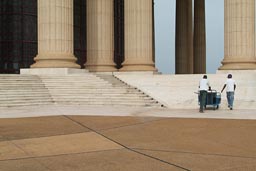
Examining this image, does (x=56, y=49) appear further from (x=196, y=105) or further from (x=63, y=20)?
(x=196, y=105)

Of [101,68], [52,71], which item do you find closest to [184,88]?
[52,71]

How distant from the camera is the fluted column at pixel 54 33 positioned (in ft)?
122

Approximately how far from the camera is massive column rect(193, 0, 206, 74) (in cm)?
5816

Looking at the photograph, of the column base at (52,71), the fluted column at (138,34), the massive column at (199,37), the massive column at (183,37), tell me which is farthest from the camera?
the massive column at (199,37)

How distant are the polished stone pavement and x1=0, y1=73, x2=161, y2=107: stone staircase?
936 cm

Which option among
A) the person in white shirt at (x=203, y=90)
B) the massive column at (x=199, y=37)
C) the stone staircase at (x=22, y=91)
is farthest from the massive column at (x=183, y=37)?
the person in white shirt at (x=203, y=90)

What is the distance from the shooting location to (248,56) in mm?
37844

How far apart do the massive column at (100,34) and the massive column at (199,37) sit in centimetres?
1776

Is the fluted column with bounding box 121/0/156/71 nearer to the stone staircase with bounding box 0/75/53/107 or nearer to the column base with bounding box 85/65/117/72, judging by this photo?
the column base with bounding box 85/65/117/72

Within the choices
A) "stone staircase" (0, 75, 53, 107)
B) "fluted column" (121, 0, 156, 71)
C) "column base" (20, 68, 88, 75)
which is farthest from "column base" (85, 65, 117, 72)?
"stone staircase" (0, 75, 53, 107)

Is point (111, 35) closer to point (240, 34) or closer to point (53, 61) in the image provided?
point (53, 61)

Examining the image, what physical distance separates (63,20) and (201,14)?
26381 millimetres

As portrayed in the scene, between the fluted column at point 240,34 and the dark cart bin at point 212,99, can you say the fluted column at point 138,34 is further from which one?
the dark cart bin at point 212,99

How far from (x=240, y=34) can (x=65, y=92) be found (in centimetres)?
1709
